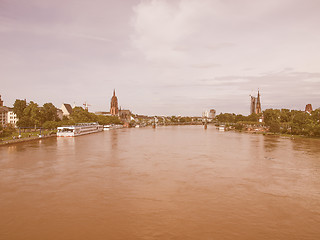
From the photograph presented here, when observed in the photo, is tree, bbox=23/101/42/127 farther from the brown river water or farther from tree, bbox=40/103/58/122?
the brown river water

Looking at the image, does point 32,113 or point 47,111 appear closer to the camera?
point 32,113

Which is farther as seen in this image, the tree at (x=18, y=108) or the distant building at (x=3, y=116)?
the distant building at (x=3, y=116)

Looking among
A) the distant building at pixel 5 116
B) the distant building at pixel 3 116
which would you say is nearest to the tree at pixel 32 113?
the distant building at pixel 5 116

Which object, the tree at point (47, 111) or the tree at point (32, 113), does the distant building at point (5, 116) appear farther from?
the tree at point (32, 113)

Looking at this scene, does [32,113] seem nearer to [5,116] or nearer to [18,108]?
[18,108]

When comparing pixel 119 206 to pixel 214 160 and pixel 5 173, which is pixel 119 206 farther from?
pixel 214 160

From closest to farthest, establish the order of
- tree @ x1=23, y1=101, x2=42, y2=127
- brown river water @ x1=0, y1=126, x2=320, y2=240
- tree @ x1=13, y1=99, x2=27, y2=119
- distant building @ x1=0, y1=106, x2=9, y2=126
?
brown river water @ x1=0, y1=126, x2=320, y2=240
tree @ x1=23, y1=101, x2=42, y2=127
tree @ x1=13, y1=99, x2=27, y2=119
distant building @ x1=0, y1=106, x2=9, y2=126

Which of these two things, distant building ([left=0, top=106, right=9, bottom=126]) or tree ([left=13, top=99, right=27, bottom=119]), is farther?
distant building ([left=0, top=106, right=9, bottom=126])

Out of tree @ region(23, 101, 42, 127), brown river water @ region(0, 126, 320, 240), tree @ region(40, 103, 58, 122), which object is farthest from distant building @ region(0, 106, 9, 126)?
brown river water @ region(0, 126, 320, 240)

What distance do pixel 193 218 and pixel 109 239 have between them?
6.49 m

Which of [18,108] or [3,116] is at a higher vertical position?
[18,108]

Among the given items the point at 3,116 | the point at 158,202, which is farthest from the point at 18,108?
the point at 158,202

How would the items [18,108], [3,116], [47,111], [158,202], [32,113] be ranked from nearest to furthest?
[158,202] → [32,113] → [18,108] → [47,111] → [3,116]

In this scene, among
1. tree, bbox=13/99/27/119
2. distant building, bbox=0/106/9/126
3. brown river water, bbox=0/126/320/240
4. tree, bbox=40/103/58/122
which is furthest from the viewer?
distant building, bbox=0/106/9/126
